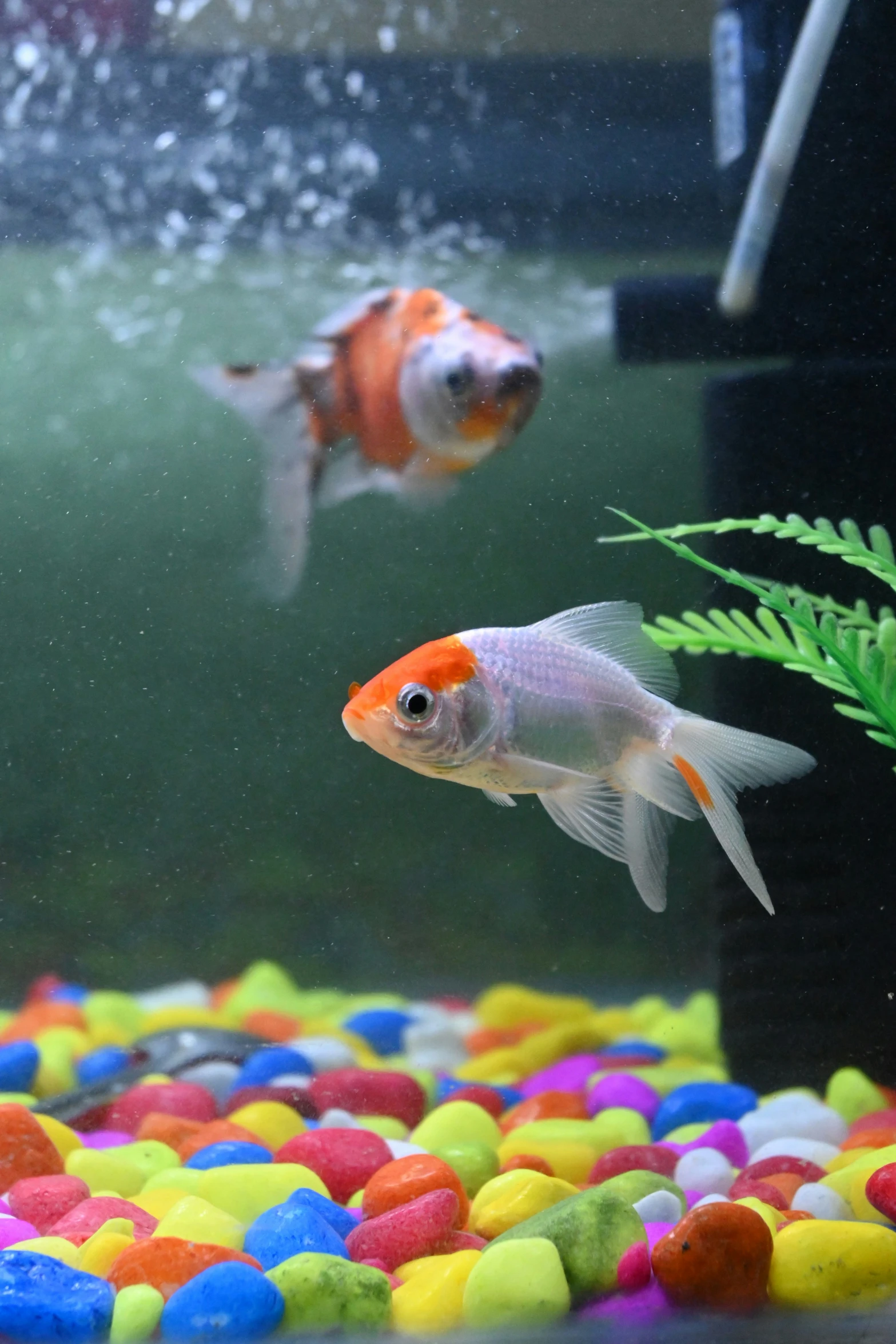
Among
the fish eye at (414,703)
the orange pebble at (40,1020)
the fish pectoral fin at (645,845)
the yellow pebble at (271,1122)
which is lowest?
the orange pebble at (40,1020)

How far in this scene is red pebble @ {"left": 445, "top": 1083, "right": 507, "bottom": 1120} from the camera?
210 cm

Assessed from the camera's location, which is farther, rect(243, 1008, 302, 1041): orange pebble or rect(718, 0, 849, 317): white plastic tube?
rect(243, 1008, 302, 1041): orange pebble

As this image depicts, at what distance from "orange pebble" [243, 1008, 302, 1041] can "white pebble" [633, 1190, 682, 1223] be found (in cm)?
149

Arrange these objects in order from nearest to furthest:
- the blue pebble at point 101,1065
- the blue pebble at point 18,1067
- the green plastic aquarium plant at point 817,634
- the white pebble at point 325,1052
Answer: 1. the green plastic aquarium plant at point 817,634
2. the blue pebble at point 18,1067
3. the blue pebble at point 101,1065
4. the white pebble at point 325,1052

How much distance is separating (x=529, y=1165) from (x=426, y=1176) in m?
0.24

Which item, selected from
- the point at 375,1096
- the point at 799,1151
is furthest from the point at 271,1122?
the point at 799,1151

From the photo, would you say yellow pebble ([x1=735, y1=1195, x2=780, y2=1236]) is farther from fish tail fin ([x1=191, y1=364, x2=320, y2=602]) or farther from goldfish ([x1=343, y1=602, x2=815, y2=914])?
fish tail fin ([x1=191, y1=364, x2=320, y2=602])

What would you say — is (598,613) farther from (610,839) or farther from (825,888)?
(825,888)

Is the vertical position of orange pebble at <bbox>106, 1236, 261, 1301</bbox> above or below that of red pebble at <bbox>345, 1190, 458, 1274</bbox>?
above

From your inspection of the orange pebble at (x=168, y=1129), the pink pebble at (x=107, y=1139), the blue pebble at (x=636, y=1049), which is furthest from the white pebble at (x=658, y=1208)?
the blue pebble at (x=636, y=1049)

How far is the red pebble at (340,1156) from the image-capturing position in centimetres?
159

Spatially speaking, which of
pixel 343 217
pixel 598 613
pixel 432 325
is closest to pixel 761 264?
pixel 432 325

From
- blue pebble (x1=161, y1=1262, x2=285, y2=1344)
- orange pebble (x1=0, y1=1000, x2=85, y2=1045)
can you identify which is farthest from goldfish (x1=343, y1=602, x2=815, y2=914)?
orange pebble (x1=0, y1=1000, x2=85, y2=1045)

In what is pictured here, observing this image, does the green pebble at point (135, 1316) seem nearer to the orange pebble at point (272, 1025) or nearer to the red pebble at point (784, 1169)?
the red pebble at point (784, 1169)
